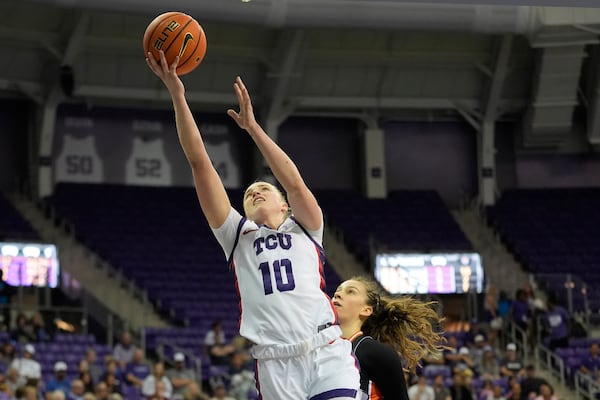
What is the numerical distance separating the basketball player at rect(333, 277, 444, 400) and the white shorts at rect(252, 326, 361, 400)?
443 mm

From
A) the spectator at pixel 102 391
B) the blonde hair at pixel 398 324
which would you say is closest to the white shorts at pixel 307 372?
the blonde hair at pixel 398 324

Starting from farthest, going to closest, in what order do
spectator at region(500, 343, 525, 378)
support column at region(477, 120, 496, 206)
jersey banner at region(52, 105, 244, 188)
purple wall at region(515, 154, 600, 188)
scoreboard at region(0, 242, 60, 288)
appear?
1. purple wall at region(515, 154, 600, 188)
2. support column at region(477, 120, 496, 206)
3. jersey banner at region(52, 105, 244, 188)
4. scoreboard at region(0, 242, 60, 288)
5. spectator at region(500, 343, 525, 378)

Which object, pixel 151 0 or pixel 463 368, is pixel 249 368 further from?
pixel 151 0

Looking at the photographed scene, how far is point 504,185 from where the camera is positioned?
101 feet

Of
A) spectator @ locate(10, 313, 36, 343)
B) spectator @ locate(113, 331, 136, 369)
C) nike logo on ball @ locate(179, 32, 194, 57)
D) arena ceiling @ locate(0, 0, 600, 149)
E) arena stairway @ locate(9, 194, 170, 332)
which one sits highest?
arena ceiling @ locate(0, 0, 600, 149)

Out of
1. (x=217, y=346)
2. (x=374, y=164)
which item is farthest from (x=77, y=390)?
(x=374, y=164)

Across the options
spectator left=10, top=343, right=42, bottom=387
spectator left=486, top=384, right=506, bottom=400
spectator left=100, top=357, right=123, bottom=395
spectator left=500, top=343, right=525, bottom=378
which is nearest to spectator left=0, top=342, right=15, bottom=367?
spectator left=10, top=343, right=42, bottom=387

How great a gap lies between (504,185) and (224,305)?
9781 millimetres

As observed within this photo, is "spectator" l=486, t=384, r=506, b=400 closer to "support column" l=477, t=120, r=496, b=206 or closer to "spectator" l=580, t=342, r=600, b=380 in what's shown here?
"spectator" l=580, t=342, r=600, b=380

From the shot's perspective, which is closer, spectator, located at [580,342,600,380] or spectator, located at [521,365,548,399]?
spectator, located at [521,365,548,399]

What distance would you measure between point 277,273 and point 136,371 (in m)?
12.8

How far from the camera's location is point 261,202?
664 centimetres

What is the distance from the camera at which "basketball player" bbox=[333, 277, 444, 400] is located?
684cm

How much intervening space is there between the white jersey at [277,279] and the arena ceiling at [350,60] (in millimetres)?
16386
